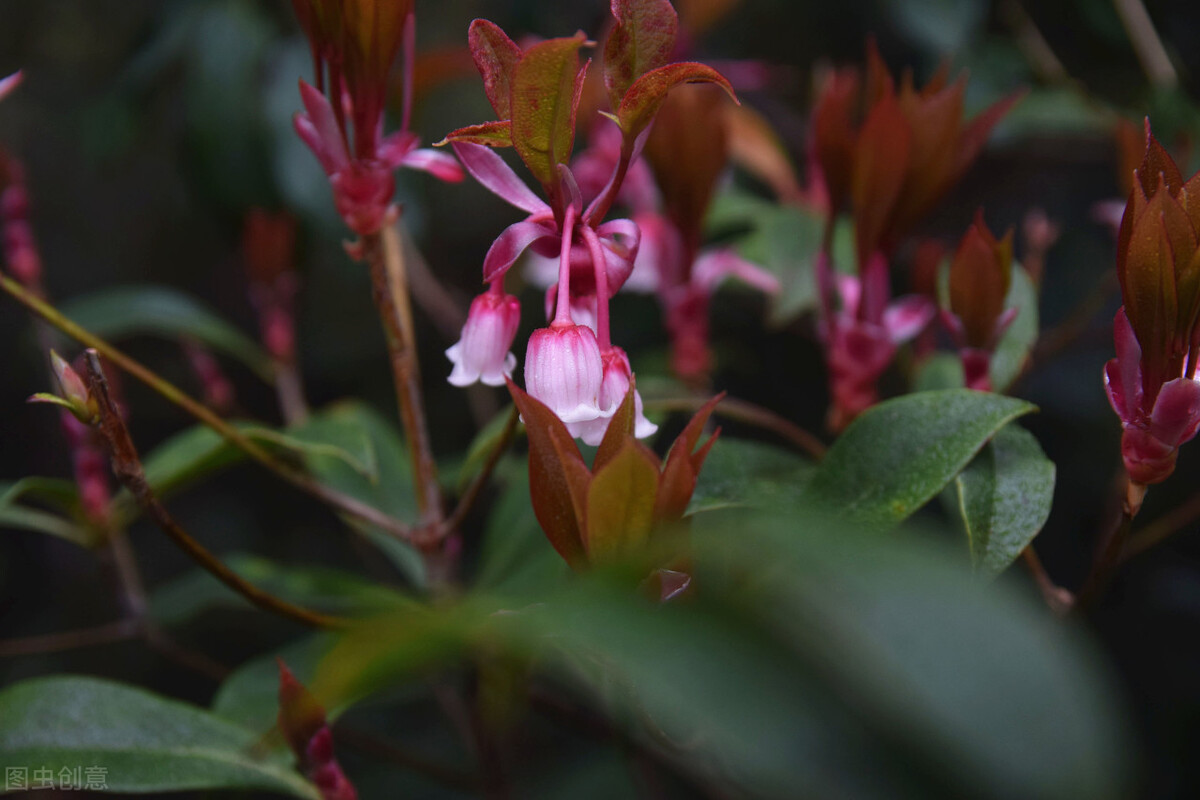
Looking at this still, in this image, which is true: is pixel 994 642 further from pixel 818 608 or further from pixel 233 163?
pixel 233 163

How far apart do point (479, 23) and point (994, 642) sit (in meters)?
0.32

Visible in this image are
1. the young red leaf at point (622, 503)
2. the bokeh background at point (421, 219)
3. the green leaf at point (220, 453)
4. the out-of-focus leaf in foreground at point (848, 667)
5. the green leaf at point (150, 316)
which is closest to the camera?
the out-of-focus leaf in foreground at point (848, 667)

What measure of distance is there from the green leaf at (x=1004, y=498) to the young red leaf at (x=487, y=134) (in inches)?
12.1

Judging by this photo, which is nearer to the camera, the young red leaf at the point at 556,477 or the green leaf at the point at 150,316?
the young red leaf at the point at 556,477

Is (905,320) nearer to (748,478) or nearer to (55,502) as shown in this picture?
(748,478)

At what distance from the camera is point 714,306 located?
118cm

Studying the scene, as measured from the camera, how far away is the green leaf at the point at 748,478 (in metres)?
0.48

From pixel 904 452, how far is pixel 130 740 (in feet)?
Result: 1.62

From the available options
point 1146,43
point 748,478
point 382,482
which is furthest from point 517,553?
point 1146,43

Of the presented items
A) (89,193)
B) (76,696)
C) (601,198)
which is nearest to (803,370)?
(601,198)

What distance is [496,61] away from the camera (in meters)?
0.38

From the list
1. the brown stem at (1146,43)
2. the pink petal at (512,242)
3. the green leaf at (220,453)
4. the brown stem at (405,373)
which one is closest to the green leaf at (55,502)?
the green leaf at (220,453)

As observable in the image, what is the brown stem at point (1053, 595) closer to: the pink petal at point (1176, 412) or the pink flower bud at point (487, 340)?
the pink petal at point (1176, 412)

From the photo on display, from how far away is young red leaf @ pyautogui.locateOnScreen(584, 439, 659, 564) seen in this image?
12.9 inches
